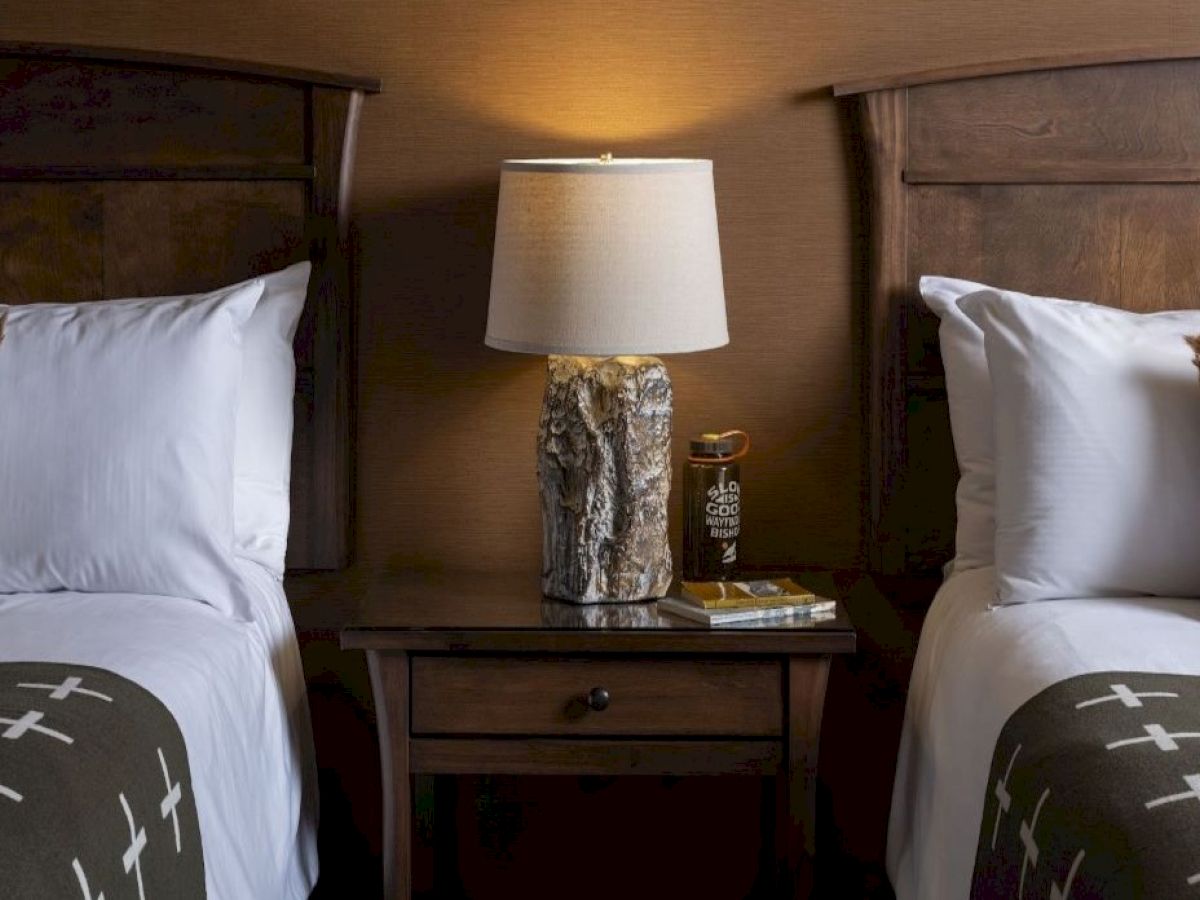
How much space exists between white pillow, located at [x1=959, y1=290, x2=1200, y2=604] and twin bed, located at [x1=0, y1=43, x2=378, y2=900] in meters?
1.03

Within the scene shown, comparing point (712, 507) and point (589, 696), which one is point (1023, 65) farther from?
point (589, 696)

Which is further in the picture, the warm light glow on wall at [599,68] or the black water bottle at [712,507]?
the warm light glow on wall at [599,68]

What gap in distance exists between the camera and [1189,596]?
2.05 metres

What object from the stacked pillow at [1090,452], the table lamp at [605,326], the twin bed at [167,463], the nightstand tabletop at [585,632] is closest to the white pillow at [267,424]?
the twin bed at [167,463]

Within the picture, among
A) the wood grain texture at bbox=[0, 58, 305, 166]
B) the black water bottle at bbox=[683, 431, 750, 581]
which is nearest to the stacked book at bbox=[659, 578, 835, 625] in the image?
the black water bottle at bbox=[683, 431, 750, 581]

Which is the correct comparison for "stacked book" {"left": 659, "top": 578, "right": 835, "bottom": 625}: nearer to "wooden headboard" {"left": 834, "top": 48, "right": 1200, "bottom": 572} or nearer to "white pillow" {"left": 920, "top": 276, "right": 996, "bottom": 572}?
"white pillow" {"left": 920, "top": 276, "right": 996, "bottom": 572}

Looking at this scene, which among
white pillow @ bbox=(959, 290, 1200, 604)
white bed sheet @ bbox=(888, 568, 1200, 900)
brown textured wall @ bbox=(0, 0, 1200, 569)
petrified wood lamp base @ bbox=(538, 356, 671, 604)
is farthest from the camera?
brown textured wall @ bbox=(0, 0, 1200, 569)

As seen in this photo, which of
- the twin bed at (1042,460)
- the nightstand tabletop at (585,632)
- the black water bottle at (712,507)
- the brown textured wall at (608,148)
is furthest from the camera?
the brown textured wall at (608,148)

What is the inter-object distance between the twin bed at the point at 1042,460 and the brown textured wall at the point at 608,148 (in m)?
0.08

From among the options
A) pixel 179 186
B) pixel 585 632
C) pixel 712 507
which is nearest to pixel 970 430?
pixel 712 507

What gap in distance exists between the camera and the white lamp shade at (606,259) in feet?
7.12

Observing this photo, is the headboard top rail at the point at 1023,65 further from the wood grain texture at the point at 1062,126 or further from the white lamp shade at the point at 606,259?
the white lamp shade at the point at 606,259

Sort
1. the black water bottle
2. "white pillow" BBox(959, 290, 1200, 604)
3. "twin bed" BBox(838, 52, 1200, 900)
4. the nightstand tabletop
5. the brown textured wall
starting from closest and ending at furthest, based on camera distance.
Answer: "twin bed" BBox(838, 52, 1200, 900) < "white pillow" BBox(959, 290, 1200, 604) < the nightstand tabletop < the black water bottle < the brown textured wall

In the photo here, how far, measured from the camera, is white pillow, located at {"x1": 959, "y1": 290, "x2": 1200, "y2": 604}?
2020 millimetres
